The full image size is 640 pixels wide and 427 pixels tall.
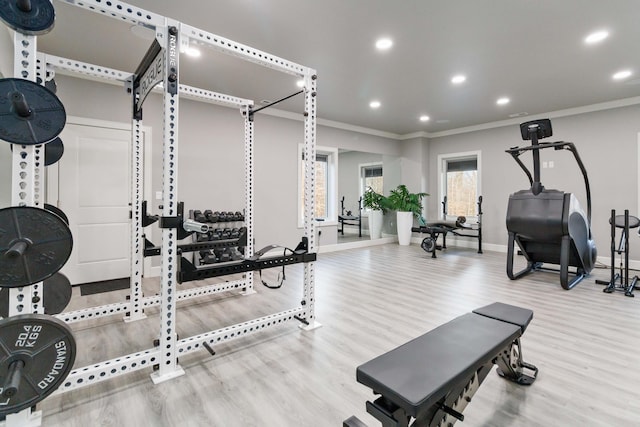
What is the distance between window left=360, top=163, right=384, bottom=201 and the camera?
955cm

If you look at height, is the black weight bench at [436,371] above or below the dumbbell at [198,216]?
below

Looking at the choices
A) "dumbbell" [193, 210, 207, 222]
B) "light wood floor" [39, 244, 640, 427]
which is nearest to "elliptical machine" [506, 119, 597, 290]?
"light wood floor" [39, 244, 640, 427]

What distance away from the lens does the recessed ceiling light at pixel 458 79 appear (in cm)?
424

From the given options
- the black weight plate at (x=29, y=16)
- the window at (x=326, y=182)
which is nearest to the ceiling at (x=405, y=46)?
the black weight plate at (x=29, y=16)

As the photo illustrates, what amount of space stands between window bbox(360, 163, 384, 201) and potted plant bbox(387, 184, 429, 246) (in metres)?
1.52

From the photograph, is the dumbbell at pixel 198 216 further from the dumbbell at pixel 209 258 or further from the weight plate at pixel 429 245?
the weight plate at pixel 429 245

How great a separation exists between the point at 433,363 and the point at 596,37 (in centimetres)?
384

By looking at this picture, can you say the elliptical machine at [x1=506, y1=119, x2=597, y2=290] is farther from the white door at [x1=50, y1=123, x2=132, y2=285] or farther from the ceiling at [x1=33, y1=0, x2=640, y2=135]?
the white door at [x1=50, y1=123, x2=132, y2=285]

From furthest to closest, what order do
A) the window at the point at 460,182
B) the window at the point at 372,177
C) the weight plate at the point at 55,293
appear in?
Result: the window at the point at 372,177, the window at the point at 460,182, the weight plate at the point at 55,293

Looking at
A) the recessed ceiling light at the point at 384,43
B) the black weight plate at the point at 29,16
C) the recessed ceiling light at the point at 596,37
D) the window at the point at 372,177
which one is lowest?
the black weight plate at the point at 29,16

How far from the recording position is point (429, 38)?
321cm

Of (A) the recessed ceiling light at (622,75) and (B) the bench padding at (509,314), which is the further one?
(A) the recessed ceiling light at (622,75)

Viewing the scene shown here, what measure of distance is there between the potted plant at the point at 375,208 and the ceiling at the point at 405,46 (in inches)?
115

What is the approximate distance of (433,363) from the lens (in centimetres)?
129
